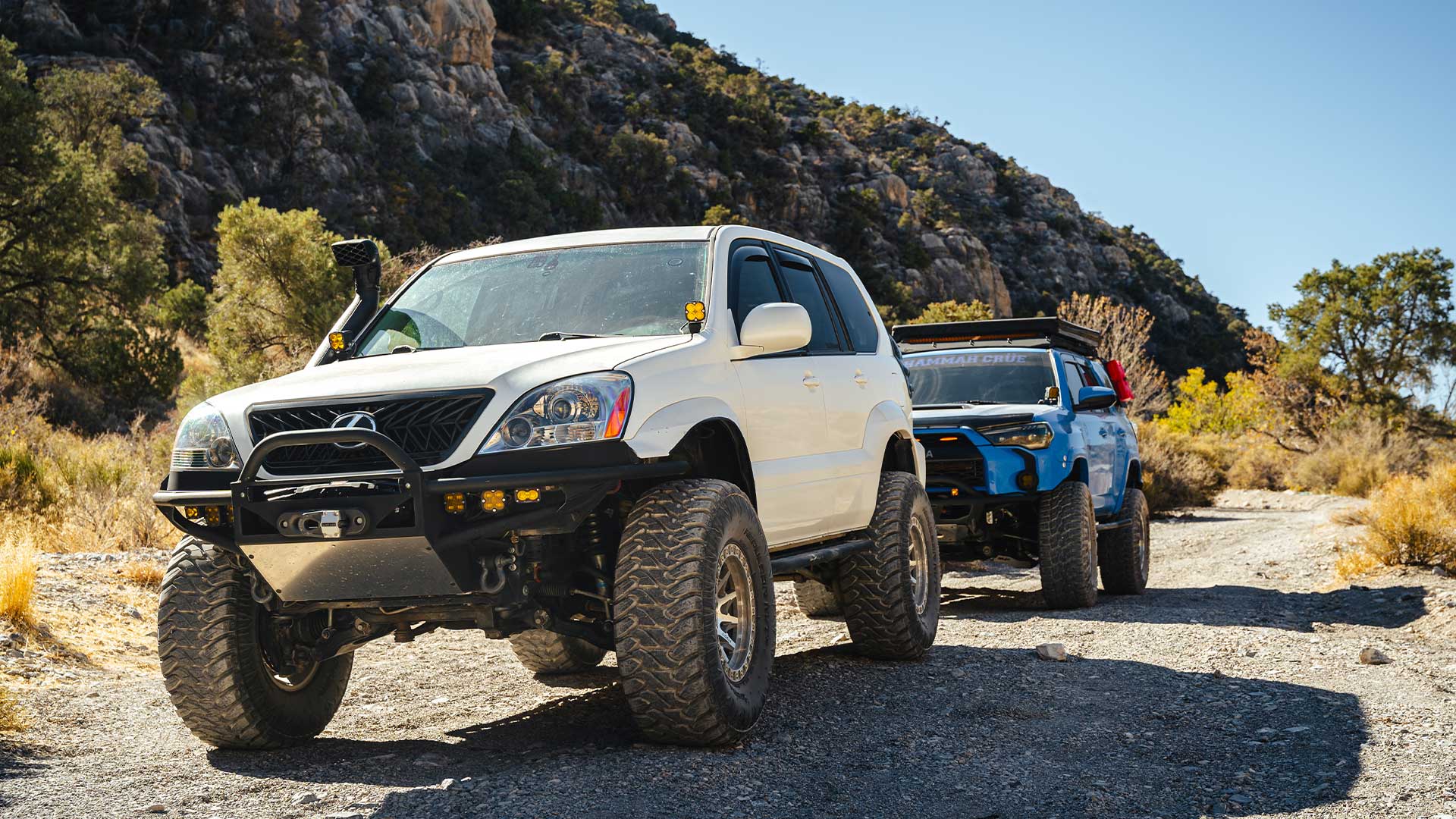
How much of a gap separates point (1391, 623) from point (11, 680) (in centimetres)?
907

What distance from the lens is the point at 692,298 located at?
5480mm

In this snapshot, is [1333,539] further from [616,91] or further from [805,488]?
[616,91]

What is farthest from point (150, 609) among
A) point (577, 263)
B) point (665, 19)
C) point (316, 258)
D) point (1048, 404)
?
point (665, 19)

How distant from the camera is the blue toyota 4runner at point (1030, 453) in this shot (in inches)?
369

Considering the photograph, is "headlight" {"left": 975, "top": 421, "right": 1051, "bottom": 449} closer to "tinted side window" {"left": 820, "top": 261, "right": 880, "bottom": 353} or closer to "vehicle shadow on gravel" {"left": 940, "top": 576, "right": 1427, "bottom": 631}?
"vehicle shadow on gravel" {"left": 940, "top": 576, "right": 1427, "bottom": 631}

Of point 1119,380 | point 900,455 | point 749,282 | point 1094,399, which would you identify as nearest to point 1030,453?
point 1094,399

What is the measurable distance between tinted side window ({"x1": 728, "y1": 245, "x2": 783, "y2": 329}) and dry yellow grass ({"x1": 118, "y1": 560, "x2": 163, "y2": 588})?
235 inches

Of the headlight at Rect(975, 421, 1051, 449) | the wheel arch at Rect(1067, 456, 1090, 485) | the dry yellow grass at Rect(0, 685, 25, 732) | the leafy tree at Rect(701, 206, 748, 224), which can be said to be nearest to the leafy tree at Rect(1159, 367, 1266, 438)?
the leafy tree at Rect(701, 206, 748, 224)

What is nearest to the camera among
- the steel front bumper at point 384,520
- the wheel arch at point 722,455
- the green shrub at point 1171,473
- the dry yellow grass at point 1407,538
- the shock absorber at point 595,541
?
the steel front bumper at point 384,520

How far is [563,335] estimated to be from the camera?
5.21 m

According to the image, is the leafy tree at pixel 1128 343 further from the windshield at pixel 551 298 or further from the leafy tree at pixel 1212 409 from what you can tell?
the windshield at pixel 551 298

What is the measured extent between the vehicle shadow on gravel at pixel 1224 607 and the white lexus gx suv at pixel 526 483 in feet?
12.9

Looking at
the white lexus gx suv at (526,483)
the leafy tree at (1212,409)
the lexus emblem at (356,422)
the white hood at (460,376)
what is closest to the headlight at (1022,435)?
the white lexus gx suv at (526,483)

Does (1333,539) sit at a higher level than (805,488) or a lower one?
lower
